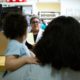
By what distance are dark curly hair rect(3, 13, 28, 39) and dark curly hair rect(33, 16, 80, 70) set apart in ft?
1.25

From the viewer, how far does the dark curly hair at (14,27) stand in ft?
4.42

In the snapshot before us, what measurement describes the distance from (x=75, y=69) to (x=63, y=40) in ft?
0.50

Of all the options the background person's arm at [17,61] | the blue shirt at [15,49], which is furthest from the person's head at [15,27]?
the background person's arm at [17,61]

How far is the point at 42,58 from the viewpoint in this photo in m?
1.00

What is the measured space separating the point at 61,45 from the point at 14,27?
502mm

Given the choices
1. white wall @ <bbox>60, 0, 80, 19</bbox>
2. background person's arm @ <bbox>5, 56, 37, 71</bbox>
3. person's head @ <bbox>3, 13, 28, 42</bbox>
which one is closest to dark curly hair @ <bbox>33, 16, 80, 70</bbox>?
background person's arm @ <bbox>5, 56, 37, 71</bbox>

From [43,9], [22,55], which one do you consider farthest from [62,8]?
[22,55]

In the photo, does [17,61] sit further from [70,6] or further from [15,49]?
[70,6]

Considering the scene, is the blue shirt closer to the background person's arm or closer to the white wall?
the background person's arm

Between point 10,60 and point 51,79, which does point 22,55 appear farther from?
point 51,79

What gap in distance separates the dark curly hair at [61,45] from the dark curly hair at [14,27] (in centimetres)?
38

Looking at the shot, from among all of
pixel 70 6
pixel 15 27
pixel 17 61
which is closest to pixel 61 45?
pixel 17 61

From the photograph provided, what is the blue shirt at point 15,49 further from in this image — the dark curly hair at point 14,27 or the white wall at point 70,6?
the white wall at point 70,6

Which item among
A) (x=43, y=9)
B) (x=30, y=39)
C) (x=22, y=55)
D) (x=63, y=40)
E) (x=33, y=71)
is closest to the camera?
(x=63, y=40)
